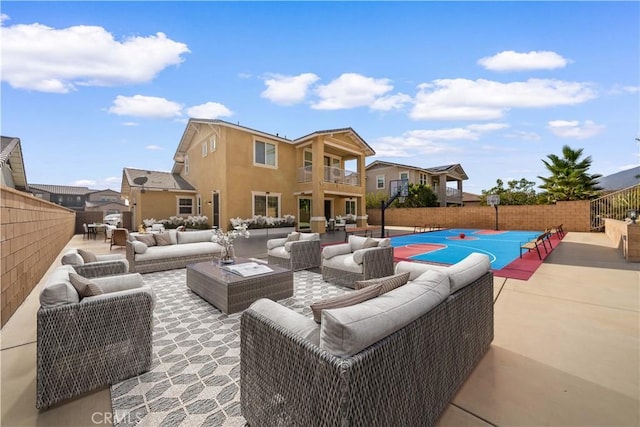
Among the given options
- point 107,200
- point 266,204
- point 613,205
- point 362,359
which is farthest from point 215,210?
point 107,200

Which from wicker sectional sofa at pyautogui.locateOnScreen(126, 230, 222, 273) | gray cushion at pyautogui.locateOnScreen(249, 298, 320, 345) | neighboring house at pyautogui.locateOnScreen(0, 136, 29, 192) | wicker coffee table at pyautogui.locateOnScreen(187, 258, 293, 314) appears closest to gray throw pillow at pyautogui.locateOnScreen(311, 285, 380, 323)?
gray cushion at pyautogui.locateOnScreen(249, 298, 320, 345)

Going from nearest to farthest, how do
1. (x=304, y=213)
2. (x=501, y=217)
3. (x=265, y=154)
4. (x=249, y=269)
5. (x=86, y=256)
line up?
(x=86, y=256) < (x=249, y=269) < (x=265, y=154) < (x=304, y=213) < (x=501, y=217)

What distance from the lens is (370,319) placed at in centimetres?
135

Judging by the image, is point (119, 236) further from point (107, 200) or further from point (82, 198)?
point (82, 198)

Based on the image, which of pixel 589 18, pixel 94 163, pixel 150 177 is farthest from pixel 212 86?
pixel 94 163

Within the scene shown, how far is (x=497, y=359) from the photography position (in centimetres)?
256

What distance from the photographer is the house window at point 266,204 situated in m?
14.5

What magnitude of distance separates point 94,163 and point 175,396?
27.1m

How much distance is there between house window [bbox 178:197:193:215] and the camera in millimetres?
16634

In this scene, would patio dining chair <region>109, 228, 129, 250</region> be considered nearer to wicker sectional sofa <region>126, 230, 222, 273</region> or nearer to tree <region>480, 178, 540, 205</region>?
wicker sectional sofa <region>126, 230, 222, 273</region>

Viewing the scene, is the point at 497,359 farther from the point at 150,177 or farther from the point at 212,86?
the point at 150,177

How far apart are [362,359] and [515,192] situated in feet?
93.8

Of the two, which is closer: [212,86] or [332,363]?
[332,363]

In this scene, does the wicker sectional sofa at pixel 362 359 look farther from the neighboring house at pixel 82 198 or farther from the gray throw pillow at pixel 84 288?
the neighboring house at pixel 82 198
